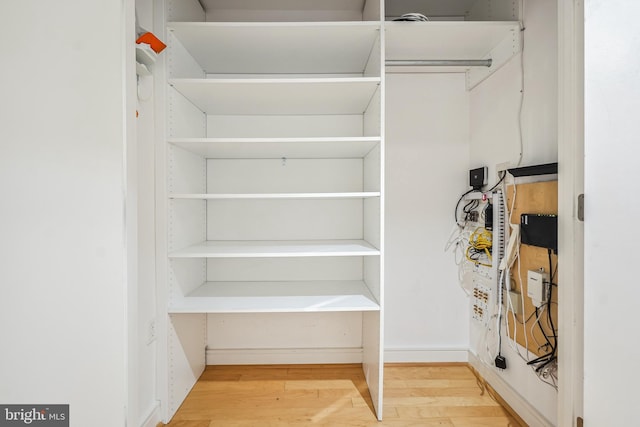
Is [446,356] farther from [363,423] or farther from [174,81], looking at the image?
[174,81]

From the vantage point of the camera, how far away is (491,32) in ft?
5.18

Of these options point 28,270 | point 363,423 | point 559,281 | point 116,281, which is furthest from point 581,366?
→ point 28,270

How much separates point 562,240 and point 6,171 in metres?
2.04

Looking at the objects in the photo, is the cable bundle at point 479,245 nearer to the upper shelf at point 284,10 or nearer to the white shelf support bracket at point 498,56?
the white shelf support bracket at point 498,56

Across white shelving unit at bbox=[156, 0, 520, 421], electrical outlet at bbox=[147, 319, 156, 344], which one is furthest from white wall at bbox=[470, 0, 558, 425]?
electrical outlet at bbox=[147, 319, 156, 344]

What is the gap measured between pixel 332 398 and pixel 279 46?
6.55ft

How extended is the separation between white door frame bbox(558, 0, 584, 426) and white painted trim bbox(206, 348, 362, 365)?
1184 mm

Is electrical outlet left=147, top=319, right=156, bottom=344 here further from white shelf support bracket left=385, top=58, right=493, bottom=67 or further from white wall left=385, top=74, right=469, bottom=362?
white shelf support bracket left=385, top=58, right=493, bottom=67

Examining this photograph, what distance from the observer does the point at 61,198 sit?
39.7 inches

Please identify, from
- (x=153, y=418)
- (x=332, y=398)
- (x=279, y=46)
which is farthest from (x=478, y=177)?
(x=153, y=418)

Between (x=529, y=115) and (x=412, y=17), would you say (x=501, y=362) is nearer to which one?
(x=529, y=115)

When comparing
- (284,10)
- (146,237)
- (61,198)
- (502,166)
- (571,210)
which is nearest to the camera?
(61,198)

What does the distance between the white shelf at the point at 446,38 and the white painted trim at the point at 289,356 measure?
196 cm

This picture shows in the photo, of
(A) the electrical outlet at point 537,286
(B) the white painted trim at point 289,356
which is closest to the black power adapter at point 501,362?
(A) the electrical outlet at point 537,286
